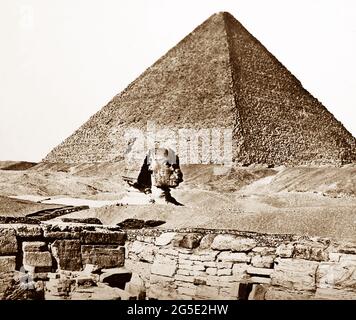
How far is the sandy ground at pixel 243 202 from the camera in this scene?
32.0 ft

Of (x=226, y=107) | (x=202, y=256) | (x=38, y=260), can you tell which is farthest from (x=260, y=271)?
(x=226, y=107)

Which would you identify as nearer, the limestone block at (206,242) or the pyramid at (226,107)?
the limestone block at (206,242)

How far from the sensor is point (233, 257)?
591 centimetres

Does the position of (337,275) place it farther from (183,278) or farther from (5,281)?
(5,281)

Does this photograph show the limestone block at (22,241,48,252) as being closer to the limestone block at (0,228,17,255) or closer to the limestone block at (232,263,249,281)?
the limestone block at (0,228,17,255)

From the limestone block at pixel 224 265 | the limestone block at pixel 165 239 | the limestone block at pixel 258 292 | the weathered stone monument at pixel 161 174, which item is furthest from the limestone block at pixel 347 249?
the weathered stone monument at pixel 161 174

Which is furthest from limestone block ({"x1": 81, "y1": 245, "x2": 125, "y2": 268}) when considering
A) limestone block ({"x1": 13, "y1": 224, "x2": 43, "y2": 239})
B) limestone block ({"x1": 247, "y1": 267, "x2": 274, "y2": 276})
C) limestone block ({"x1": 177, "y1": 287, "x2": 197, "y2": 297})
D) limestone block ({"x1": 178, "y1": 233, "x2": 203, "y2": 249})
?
limestone block ({"x1": 247, "y1": 267, "x2": 274, "y2": 276})

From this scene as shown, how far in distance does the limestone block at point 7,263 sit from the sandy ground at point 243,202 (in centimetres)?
449

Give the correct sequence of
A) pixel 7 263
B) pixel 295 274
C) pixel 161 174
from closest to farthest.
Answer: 1. pixel 295 274
2. pixel 7 263
3. pixel 161 174

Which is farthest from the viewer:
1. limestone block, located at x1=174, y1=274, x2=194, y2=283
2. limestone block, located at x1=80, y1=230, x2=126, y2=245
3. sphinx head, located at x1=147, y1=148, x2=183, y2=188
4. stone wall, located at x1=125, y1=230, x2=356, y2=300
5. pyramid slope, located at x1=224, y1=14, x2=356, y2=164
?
pyramid slope, located at x1=224, y1=14, x2=356, y2=164

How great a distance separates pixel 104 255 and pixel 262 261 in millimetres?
1421

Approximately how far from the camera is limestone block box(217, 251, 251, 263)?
5.86m

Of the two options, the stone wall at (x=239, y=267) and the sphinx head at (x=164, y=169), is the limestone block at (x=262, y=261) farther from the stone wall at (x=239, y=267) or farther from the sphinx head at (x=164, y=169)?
the sphinx head at (x=164, y=169)

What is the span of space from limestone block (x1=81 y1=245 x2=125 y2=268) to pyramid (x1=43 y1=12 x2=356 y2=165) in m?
51.1
